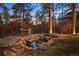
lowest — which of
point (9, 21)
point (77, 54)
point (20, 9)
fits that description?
point (77, 54)

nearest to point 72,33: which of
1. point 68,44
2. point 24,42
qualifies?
point 68,44

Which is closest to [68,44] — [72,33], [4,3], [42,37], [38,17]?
[72,33]

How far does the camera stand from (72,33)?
6.64 feet

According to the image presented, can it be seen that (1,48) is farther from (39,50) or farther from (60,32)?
(60,32)

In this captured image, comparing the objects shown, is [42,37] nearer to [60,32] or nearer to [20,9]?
[60,32]

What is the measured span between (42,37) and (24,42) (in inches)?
8.6

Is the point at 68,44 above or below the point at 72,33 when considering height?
below

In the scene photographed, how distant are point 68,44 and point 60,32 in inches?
6.6

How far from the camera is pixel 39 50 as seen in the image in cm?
202

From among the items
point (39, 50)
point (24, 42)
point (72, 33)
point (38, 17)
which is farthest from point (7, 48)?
point (72, 33)

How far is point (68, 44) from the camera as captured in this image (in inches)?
79.5

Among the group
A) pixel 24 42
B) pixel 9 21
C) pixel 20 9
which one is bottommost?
pixel 24 42

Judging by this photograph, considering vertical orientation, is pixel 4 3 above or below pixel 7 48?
above

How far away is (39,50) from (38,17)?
15.2 inches
